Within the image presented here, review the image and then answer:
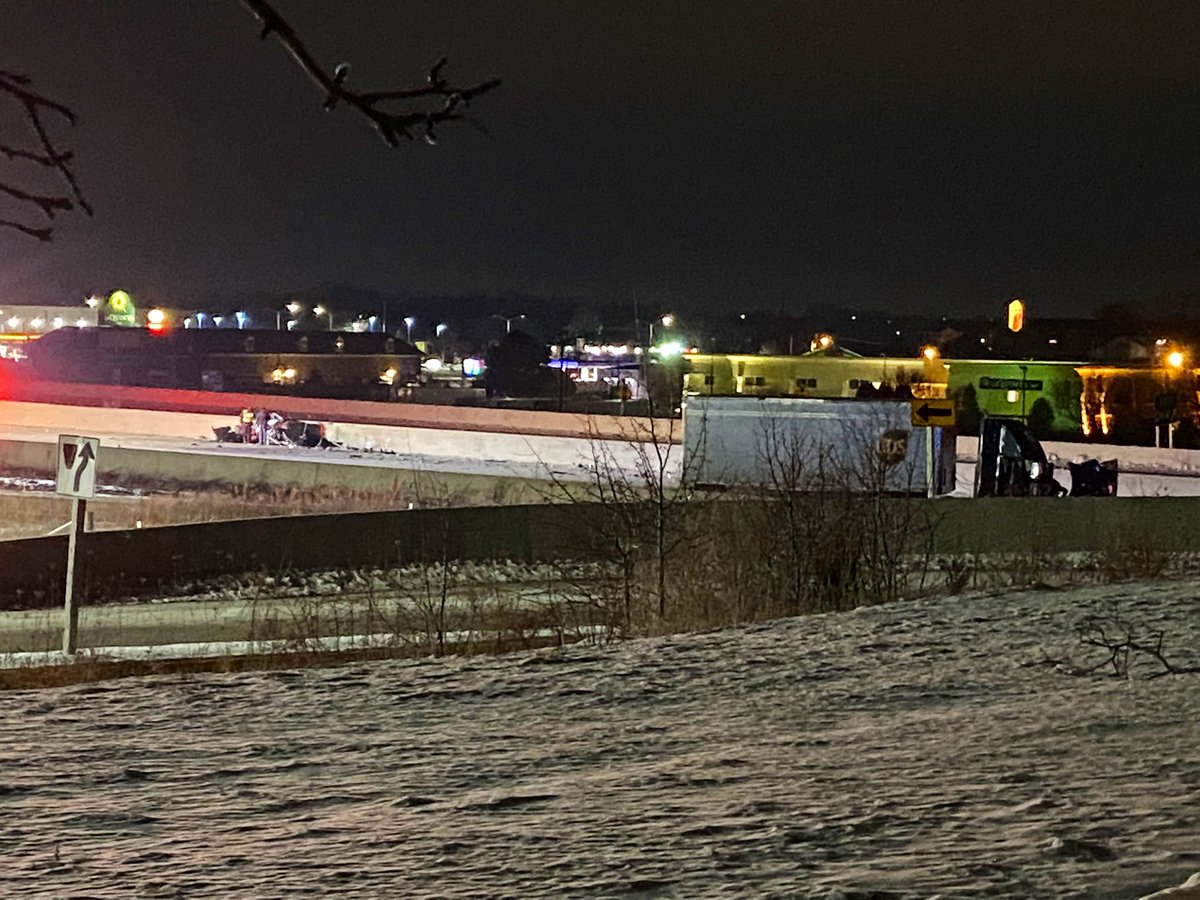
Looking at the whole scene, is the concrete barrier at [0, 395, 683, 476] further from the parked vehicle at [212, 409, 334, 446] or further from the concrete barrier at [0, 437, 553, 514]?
the concrete barrier at [0, 437, 553, 514]

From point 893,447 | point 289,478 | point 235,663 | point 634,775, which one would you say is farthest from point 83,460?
point 289,478

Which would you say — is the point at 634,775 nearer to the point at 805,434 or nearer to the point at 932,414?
the point at 932,414

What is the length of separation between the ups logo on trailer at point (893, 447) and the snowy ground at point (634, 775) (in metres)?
8.90

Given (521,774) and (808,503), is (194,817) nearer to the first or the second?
(521,774)

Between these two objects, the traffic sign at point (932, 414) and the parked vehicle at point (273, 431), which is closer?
the traffic sign at point (932, 414)

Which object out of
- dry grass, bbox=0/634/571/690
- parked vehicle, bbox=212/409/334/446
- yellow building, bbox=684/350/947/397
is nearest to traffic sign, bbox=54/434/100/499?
dry grass, bbox=0/634/571/690

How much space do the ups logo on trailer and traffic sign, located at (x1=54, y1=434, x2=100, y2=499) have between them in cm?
997

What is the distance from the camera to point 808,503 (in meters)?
21.3

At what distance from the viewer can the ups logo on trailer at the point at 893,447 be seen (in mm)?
24172

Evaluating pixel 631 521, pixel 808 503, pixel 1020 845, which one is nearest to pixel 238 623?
pixel 631 521

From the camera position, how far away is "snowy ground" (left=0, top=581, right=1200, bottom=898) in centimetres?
718

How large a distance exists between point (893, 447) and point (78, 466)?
15434 mm

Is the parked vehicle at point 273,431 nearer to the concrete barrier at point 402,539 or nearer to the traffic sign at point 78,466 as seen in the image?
the concrete barrier at point 402,539

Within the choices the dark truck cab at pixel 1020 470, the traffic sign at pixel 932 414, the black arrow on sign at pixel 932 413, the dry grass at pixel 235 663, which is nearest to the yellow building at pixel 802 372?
the dark truck cab at pixel 1020 470
